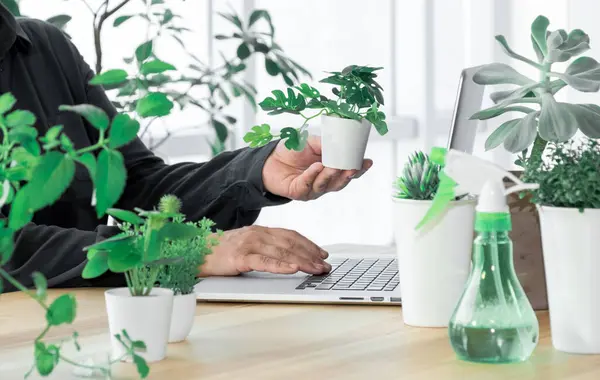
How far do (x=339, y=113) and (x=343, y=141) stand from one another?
0.05m

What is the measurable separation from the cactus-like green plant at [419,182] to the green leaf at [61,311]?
1.52ft

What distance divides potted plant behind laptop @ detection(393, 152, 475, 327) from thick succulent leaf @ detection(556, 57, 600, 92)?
17cm

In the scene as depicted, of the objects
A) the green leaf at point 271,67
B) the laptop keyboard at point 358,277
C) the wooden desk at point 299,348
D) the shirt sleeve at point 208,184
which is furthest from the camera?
the green leaf at point 271,67

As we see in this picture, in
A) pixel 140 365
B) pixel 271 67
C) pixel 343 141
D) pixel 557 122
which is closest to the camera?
pixel 140 365

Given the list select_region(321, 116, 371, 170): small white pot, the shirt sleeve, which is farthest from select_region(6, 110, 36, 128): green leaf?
the shirt sleeve

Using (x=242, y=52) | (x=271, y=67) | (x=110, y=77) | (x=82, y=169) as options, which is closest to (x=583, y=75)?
(x=110, y=77)

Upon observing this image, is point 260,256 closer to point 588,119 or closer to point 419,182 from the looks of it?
point 419,182

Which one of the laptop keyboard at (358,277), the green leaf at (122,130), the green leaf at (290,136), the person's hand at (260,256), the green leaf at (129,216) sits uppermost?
the green leaf at (122,130)

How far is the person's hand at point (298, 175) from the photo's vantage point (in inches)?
→ 60.0

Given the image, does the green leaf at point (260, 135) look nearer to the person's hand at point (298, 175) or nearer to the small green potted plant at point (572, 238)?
the person's hand at point (298, 175)

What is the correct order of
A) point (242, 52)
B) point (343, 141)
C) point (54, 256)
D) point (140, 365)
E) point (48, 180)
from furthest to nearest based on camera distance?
point (242, 52) < point (54, 256) < point (343, 141) < point (140, 365) < point (48, 180)

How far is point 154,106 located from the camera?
676 mm

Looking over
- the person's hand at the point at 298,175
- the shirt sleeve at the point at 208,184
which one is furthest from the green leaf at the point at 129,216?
the shirt sleeve at the point at 208,184

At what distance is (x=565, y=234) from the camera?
A: 3.02ft
